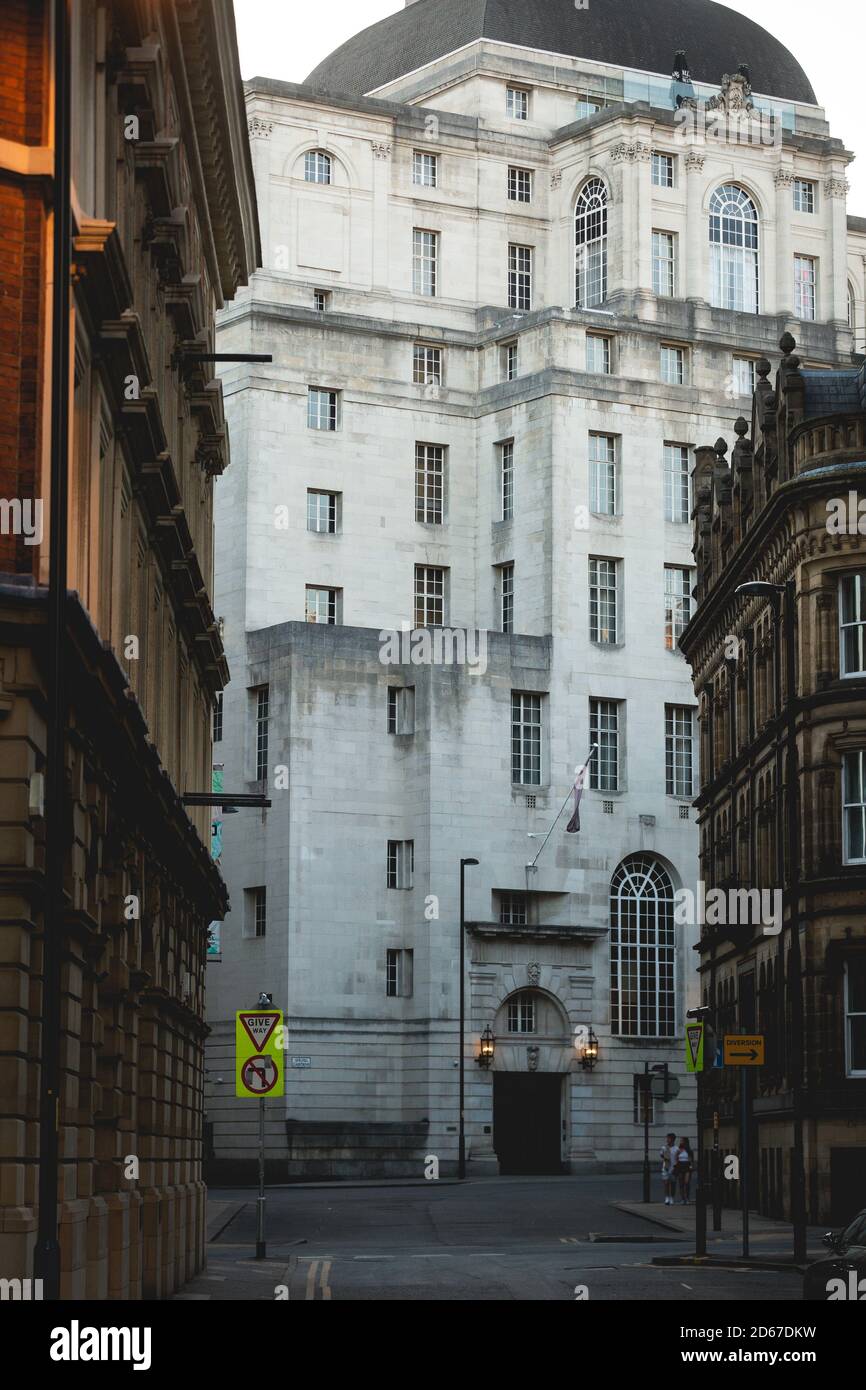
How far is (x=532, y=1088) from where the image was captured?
3282 inches

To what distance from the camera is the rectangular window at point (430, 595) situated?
304 feet

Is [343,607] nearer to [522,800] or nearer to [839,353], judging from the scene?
[522,800]

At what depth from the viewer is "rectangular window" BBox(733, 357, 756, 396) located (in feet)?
309

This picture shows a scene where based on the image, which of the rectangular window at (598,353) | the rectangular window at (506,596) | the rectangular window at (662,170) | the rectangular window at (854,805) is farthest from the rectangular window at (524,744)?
the rectangular window at (854,805)

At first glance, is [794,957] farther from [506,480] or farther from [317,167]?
[317,167]

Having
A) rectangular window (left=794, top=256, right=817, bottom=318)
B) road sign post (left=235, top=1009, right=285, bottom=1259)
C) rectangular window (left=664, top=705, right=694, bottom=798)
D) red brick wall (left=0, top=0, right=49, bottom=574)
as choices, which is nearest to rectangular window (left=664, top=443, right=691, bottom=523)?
rectangular window (left=664, top=705, right=694, bottom=798)

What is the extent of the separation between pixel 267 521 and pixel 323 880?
14.5 meters

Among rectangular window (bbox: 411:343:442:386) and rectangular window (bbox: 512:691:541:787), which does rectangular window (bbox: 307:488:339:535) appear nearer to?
rectangular window (bbox: 411:343:442:386)

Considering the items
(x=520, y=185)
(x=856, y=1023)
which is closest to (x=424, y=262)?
(x=520, y=185)

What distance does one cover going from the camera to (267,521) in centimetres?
8812

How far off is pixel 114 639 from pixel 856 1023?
26333 millimetres

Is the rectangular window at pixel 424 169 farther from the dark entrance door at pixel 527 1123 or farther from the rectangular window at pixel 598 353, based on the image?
the dark entrance door at pixel 527 1123
